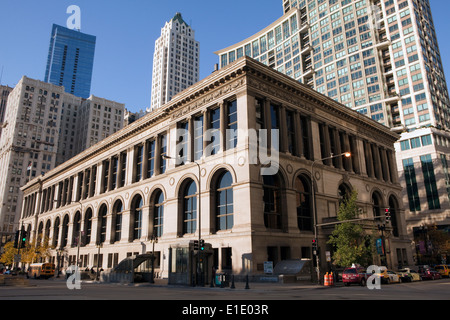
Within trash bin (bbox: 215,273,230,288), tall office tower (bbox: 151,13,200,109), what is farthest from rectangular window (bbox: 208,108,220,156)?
tall office tower (bbox: 151,13,200,109)

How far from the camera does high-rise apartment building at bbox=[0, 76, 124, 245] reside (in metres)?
114

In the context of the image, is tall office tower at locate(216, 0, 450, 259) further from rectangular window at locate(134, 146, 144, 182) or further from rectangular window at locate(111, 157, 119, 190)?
rectangular window at locate(111, 157, 119, 190)

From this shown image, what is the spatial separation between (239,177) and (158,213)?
56.7 feet

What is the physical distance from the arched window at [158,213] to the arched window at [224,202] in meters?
11.7

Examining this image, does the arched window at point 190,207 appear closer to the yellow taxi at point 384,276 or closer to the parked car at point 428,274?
the yellow taxi at point 384,276

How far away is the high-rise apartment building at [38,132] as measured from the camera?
376ft

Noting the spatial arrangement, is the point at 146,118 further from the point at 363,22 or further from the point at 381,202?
the point at 363,22

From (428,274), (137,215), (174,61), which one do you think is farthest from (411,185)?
(174,61)

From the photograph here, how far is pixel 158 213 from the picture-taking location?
48.2 meters

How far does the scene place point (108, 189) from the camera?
59844 mm

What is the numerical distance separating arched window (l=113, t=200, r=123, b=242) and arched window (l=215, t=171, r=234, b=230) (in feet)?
77.2

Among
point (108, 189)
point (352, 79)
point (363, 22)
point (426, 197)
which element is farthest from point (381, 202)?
point (363, 22)

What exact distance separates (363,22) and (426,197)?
53.8 metres

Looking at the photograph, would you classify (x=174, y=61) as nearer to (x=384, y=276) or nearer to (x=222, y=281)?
(x=384, y=276)
